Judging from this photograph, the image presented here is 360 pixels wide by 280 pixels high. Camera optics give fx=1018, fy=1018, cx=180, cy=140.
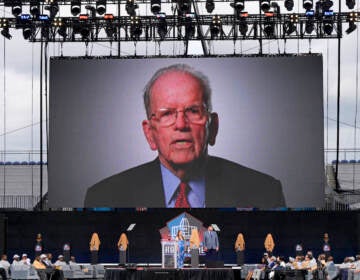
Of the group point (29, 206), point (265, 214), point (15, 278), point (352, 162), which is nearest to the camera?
point (15, 278)

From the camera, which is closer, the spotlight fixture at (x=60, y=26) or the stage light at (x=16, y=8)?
the stage light at (x=16, y=8)

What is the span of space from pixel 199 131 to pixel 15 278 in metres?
11.9

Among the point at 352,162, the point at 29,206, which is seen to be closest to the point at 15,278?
the point at 29,206

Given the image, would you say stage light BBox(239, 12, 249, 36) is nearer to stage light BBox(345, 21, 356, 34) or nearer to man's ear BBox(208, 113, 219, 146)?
man's ear BBox(208, 113, 219, 146)

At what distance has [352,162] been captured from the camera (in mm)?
46250

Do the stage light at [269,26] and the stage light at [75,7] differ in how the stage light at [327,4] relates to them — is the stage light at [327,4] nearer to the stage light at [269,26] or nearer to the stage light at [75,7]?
the stage light at [269,26]

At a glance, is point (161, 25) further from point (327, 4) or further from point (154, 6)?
point (327, 4)

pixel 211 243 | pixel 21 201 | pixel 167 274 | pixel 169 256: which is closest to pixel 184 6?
pixel 211 243

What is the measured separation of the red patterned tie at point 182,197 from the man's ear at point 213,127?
178cm

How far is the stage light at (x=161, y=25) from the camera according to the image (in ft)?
117

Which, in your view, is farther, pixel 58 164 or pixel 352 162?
pixel 352 162

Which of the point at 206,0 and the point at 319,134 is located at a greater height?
the point at 206,0

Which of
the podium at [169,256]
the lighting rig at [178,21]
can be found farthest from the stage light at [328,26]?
the podium at [169,256]

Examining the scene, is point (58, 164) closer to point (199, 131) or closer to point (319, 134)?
point (199, 131)
